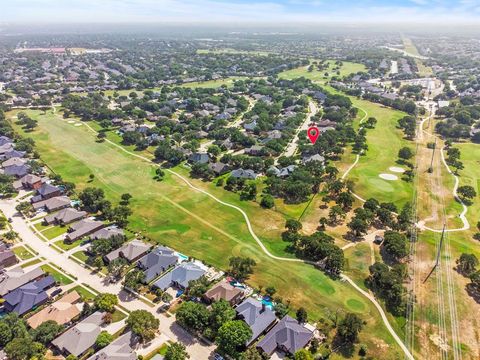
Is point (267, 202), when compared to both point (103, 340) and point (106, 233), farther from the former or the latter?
point (103, 340)

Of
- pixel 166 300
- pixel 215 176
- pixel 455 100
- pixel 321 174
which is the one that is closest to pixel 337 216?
pixel 321 174

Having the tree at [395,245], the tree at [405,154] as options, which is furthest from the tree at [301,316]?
the tree at [405,154]

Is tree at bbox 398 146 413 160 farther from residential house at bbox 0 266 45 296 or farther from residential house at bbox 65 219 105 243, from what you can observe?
residential house at bbox 0 266 45 296

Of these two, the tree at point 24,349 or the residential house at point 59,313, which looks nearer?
the tree at point 24,349

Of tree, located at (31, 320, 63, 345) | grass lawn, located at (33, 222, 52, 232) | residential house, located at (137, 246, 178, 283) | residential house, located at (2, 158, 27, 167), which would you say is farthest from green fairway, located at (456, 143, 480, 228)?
residential house, located at (2, 158, 27, 167)

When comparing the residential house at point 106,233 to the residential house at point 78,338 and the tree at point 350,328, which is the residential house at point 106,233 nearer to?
the residential house at point 78,338
